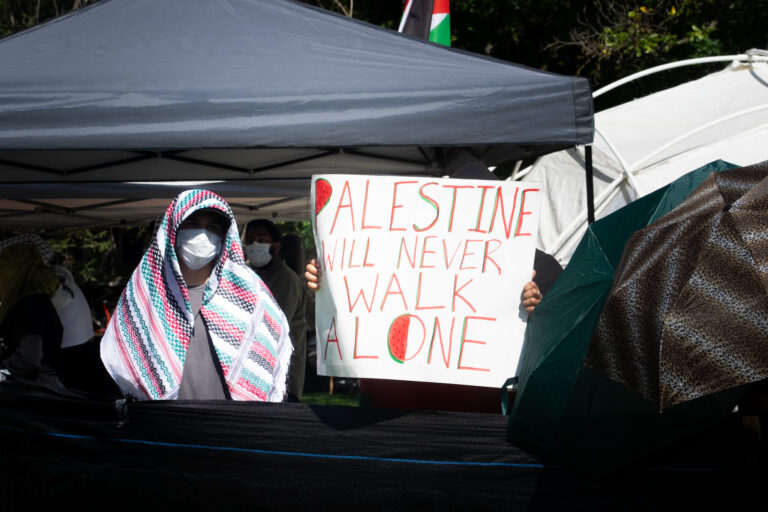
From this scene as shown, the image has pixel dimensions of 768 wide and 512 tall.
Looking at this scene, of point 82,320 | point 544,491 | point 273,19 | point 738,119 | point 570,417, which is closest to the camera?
point 570,417

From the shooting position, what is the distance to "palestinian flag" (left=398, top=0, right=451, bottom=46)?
6.08 m

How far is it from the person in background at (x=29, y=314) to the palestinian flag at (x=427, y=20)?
3148 mm

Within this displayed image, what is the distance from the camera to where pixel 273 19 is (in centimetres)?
403

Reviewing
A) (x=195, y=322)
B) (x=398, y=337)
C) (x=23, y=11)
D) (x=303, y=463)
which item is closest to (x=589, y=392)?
(x=398, y=337)

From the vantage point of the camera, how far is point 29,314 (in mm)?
4078

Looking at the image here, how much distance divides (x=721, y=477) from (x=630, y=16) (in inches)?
339

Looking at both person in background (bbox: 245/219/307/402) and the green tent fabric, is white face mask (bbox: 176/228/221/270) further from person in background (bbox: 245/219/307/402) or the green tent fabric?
person in background (bbox: 245/219/307/402)

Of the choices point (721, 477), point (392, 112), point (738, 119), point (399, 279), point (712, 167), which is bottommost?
point (721, 477)

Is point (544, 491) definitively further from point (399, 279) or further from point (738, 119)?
point (738, 119)

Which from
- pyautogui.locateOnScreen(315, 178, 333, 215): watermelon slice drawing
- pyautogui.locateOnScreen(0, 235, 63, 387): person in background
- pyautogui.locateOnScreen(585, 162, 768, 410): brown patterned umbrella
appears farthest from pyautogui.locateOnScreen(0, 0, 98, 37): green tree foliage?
pyautogui.locateOnScreen(585, 162, 768, 410): brown patterned umbrella

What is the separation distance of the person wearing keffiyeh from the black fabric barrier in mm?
174

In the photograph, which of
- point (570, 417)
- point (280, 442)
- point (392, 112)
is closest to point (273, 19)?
point (392, 112)

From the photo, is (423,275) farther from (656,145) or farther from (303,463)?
(656,145)

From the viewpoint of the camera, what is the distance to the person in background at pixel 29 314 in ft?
12.9
